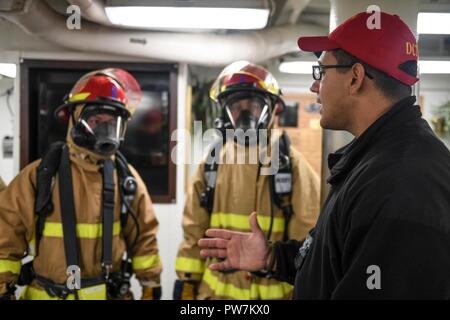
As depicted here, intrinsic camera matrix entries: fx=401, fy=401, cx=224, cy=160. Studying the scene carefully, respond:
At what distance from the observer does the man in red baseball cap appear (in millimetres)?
842

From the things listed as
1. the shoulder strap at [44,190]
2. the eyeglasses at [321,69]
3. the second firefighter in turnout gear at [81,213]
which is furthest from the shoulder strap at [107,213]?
the eyeglasses at [321,69]

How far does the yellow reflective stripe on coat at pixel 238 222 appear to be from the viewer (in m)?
2.10

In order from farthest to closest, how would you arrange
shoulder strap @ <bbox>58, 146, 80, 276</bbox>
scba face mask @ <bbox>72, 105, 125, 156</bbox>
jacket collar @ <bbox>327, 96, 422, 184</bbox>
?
scba face mask @ <bbox>72, 105, 125, 156</bbox> → shoulder strap @ <bbox>58, 146, 80, 276</bbox> → jacket collar @ <bbox>327, 96, 422, 184</bbox>

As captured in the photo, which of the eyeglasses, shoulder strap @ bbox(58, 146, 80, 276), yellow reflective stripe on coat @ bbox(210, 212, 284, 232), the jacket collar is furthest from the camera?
yellow reflective stripe on coat @ bbox(210, 212, 284, 232)

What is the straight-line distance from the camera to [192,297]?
7.17 ft

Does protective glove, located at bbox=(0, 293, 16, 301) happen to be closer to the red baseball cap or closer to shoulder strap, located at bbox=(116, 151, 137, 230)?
shoulder strap, located at bbox=(116, 151, 137, 230)

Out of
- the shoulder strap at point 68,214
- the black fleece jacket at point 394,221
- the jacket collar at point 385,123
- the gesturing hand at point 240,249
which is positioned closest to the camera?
the black fleece jacket at point 394,221

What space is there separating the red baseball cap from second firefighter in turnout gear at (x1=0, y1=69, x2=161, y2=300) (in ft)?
4.21

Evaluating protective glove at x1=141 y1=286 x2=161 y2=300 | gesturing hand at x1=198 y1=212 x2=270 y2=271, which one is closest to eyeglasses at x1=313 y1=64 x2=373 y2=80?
gesturing hand at x1=198 y1=212 x2=270 y2=271

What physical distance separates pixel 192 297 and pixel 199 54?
1.81 metres

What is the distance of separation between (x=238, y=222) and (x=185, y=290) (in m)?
0.48

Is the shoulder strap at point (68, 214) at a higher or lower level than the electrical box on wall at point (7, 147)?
lower

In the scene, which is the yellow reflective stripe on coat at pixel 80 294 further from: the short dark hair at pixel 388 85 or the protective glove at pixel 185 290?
the short dark hair at pixel 388 85

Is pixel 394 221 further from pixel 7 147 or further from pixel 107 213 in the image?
pixel 7 147
